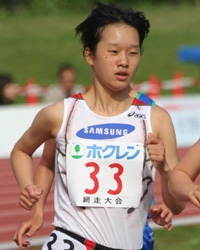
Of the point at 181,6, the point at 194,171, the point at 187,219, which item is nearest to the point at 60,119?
the point at 194,171

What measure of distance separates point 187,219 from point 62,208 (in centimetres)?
331

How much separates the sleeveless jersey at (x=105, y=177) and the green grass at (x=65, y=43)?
24.7 metres

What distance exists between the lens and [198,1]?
42.8 m

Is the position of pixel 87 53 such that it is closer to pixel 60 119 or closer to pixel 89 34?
pixel 89 34

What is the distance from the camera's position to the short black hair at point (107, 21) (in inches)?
168

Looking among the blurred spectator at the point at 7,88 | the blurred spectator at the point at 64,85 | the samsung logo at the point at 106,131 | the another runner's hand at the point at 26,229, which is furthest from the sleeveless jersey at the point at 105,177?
the blurred spectator at the point at 64,85

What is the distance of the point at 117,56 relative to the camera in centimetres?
Result: 415

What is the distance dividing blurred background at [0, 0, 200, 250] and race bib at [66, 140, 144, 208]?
3678 millimetres

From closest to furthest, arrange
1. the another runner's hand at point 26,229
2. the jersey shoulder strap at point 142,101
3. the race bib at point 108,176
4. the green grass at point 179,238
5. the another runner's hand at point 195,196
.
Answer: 1. the another runner's hand at point 195,196
2. the race bib at point 108,176
3. the another runner's hand at point 26,229
4. the jersey shoulder strap at point 142,101
5. the green grass at point 179,238

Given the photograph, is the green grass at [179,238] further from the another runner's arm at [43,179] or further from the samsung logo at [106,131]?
the samsung logo at [106,131]

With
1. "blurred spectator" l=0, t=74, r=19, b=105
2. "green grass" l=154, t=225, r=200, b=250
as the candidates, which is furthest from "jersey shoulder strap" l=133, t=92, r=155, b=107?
"blurred spectator" l=0, t=74, r=19, b=105

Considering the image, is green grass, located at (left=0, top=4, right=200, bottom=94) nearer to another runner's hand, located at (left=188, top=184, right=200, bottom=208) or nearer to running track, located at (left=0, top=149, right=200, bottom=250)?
running track, located at (left=0, top=149, right=200, bottom=250)

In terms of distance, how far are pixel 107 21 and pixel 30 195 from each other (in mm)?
1080

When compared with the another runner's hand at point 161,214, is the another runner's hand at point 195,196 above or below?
above
